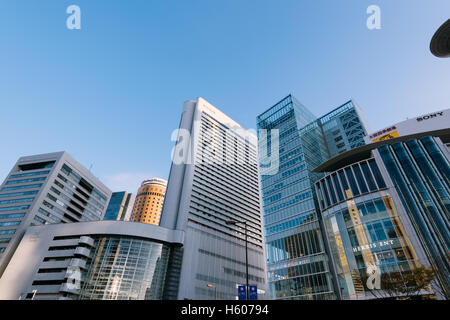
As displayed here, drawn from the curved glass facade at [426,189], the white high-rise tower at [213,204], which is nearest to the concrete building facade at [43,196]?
the white high-rise tower at [213,204]

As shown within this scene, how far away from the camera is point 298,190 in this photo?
7381 centimetres

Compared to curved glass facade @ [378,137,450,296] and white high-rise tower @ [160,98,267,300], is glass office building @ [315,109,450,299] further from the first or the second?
white high-rise tower @ [160,98,267,300]

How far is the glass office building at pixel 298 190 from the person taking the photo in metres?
60.9

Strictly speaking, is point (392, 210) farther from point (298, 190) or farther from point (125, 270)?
point (125, 270)

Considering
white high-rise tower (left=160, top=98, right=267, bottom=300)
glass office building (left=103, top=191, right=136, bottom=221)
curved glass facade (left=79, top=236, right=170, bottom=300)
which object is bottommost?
curved glass facade (left=79, top=236, right=170, bottom=300)

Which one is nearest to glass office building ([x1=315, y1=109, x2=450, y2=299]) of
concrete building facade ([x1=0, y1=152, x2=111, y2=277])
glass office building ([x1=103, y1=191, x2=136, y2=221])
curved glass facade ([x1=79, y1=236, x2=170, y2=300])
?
curved glass facade ([x1=79, y1=236, x2=170, y2=300])

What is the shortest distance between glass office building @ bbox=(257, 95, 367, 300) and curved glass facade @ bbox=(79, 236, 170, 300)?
3127 cm

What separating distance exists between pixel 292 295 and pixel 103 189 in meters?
101

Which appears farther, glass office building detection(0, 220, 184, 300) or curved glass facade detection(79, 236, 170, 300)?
glass office building detection(0, 220, 184, 300)

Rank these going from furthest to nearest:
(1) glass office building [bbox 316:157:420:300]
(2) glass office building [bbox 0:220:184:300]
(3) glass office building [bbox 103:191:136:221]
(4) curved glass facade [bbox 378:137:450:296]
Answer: (3) glass office building [bbox 103:191:136:221] < (2) glass office building [bbox 0:220:184:300] < (1) glass office building [bbox 316:157:420:300] < (4) curved glass facade [bbox 378:137:450:296]

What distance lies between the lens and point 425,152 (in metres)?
50.9

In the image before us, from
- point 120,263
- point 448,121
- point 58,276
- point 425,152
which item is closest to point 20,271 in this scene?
point 58,276

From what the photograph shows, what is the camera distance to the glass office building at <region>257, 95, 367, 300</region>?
60.9 m

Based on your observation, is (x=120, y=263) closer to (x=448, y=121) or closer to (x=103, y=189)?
(x=103, y=189)
